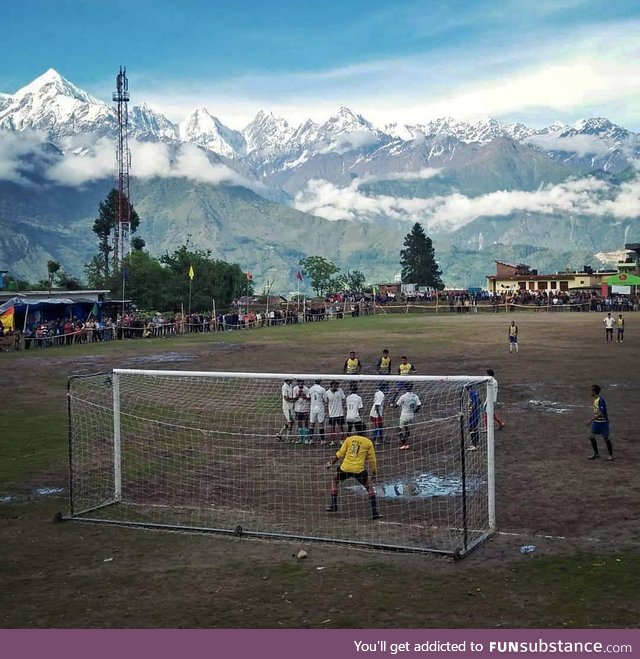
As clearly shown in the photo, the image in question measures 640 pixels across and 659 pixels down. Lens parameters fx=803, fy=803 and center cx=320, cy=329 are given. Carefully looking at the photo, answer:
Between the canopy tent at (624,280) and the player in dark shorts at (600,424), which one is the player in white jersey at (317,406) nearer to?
the player in dark shorts at (600,424)

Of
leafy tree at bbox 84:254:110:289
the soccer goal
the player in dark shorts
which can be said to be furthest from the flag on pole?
leafy tree at bbox 84:254:110:289

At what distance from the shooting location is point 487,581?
9.48 m

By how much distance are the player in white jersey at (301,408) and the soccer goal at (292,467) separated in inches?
1.2

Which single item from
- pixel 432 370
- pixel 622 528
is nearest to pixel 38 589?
pixel 622 528

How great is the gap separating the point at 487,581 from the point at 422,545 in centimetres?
162

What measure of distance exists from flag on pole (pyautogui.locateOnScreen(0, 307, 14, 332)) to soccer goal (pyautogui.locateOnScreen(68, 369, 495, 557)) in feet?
82.4

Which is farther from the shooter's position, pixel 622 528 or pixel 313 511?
pixel 313 511

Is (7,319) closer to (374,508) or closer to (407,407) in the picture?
(407,407)

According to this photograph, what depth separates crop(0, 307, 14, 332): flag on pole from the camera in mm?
45719

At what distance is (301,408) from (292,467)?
2.45 metres

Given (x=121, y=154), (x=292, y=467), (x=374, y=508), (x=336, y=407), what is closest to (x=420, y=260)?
(x=121, y=154)

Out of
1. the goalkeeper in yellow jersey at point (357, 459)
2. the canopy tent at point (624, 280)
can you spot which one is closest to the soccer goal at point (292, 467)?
the goalkeeper in yellow jersey at point (357, 459)

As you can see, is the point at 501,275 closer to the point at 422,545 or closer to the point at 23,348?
the point at 23,348

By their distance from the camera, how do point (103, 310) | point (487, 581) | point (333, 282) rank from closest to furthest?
1. point (487, 581)
2. point (103, 310)
3. point (333, 282)
